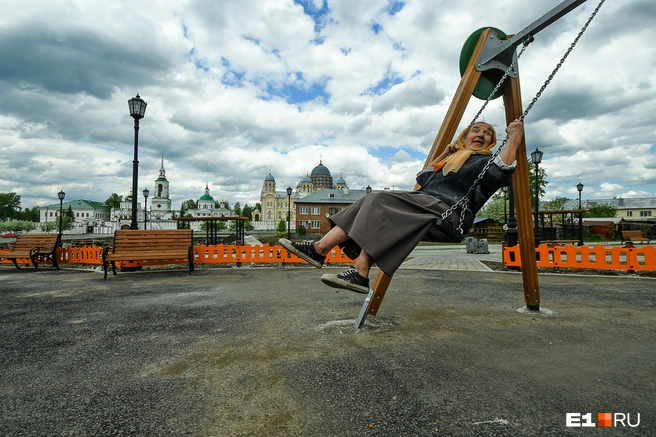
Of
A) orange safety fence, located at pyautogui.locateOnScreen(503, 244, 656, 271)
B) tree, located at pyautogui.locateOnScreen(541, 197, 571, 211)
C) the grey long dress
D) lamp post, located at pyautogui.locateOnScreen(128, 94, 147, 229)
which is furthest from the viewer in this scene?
tree, located at pyautogui.locateOnScreen(541, 197, 571, 211)

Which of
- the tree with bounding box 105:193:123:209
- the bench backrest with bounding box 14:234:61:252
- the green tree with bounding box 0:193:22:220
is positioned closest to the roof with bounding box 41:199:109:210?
the tree with bounding box 105:193:123:209

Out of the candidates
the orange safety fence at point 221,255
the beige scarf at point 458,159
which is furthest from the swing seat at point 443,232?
the orange safety fence at point 221,255

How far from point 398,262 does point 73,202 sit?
15503cm

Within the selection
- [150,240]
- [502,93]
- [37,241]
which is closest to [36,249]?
[37,241]

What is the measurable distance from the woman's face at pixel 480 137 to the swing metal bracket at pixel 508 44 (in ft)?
3.35

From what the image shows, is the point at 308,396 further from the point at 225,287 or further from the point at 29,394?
the point at 225,287

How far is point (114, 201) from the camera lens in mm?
132125

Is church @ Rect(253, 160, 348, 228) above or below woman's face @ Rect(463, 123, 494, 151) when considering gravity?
above

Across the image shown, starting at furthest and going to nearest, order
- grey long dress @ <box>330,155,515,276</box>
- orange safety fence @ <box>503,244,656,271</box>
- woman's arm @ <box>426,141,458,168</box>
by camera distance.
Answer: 1. orange safety fence @ <box>503,244,656,271</box>
2. woman's arm @ <box>426,141,458,168</box>
3. grey long dress @ <box>330,155,515,276</box>

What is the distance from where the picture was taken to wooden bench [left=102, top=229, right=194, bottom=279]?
8256 millimetres

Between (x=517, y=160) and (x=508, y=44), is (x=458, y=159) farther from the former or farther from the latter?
(x=508, y=44)

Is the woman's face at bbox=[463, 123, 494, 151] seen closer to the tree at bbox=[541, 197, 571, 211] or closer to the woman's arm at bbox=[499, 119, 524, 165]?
the woman's arm at bbox=[499, 119, 524, 165]

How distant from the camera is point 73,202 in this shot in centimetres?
12756

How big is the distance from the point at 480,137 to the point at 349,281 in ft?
6.36
